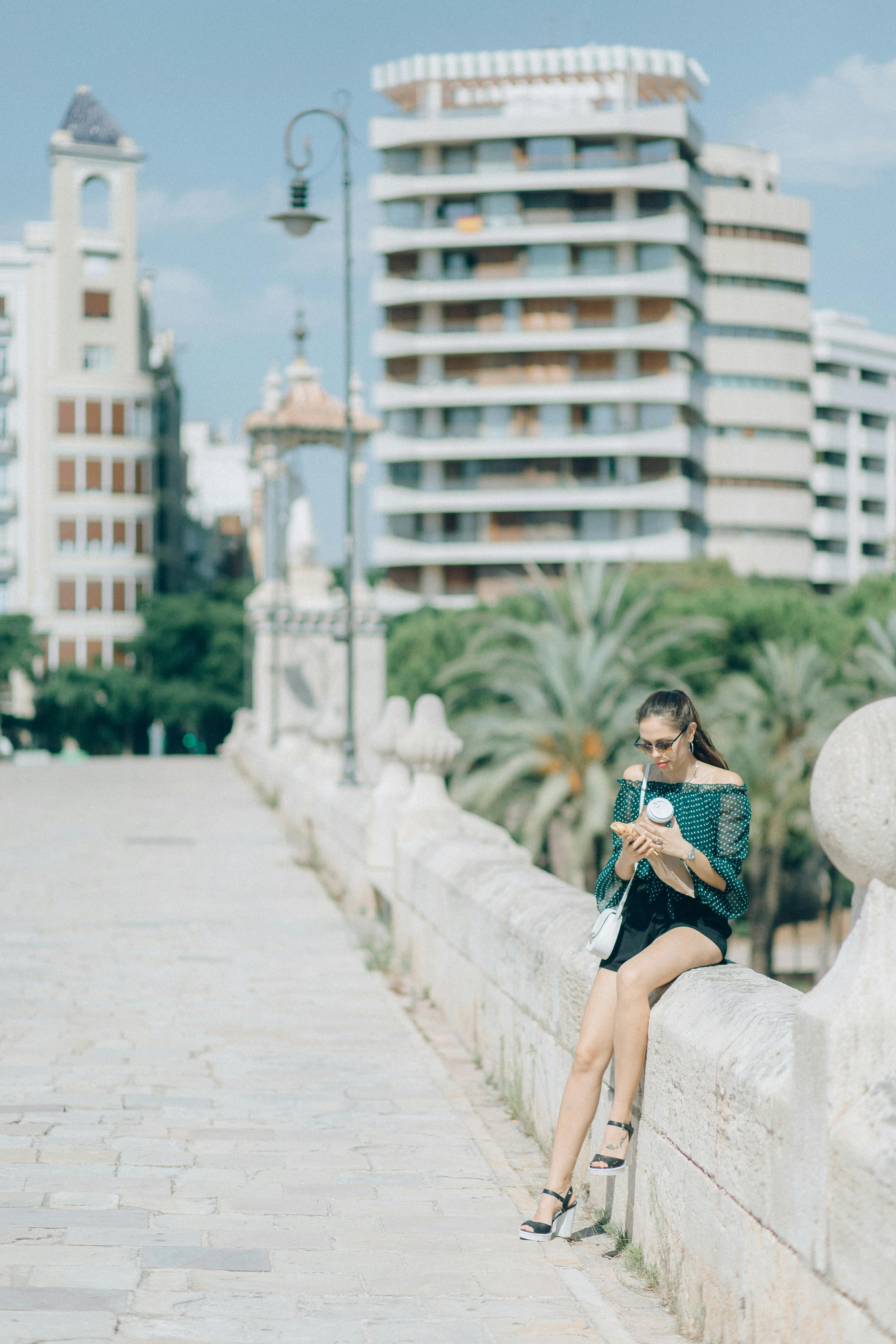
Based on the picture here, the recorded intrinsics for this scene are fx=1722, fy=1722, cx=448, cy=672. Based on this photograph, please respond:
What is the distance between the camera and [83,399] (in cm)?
6894

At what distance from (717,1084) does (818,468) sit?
295ft

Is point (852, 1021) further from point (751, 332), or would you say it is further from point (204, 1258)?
point (751, 332)

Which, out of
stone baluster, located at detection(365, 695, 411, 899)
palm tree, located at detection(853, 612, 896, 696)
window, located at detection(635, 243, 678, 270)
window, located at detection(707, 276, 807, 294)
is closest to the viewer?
stone baluster, located at detection(365, 695, 411, 899)

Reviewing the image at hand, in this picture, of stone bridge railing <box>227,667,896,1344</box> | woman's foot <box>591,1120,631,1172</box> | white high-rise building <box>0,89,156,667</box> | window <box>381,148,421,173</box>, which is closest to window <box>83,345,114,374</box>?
white high-rise building <box>0,89,156,667</box>

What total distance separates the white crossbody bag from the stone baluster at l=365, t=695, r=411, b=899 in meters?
6.45

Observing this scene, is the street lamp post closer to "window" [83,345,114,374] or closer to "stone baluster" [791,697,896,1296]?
"stone baluster" [791,697,896,1296]

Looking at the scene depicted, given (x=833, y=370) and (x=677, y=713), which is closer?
(x=677, y=713)

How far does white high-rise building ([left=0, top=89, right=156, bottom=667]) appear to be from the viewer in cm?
6888

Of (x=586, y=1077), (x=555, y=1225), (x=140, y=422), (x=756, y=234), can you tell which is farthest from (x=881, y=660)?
(x=756, y=234)

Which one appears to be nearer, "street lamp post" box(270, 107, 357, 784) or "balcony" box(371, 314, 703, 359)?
"street lamp post" box(270, 107, 357, 784)

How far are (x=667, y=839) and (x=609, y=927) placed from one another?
338 millimetres

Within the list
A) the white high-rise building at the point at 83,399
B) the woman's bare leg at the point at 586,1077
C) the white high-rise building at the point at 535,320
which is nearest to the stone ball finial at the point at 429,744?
the woman's bare leg at the point at 586,1077

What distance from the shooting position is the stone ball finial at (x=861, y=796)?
10.9ft

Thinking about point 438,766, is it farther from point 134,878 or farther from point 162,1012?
point 134,878
